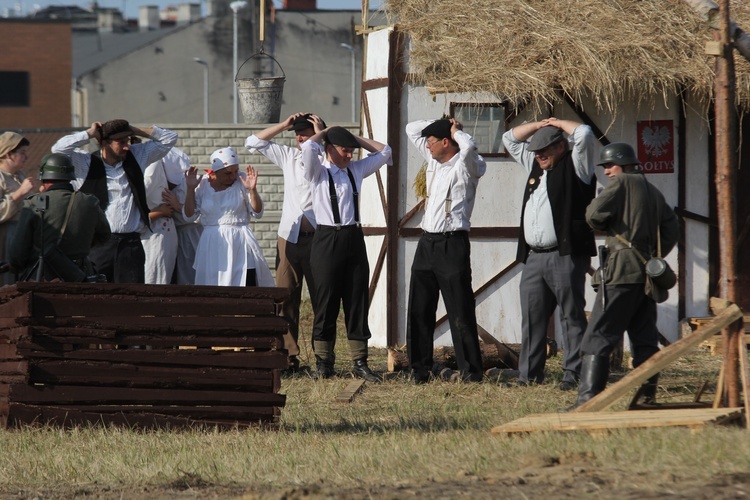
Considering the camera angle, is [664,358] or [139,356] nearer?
[664,358]

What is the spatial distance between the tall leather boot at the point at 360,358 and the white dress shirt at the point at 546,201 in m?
1.78

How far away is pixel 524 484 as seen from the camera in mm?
5527

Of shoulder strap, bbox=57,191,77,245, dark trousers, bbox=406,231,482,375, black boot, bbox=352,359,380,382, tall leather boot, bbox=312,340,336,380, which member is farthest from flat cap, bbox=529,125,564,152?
shoulder strap, bbox=57,191,77,245

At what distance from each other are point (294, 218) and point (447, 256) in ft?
5.07

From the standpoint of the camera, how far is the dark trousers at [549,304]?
9.38m

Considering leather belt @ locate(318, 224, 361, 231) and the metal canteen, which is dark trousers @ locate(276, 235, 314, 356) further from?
the metal canteen

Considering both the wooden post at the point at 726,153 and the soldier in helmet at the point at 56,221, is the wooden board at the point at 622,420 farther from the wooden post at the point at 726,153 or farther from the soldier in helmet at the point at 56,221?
the soldier in helmet at the point at 56,221

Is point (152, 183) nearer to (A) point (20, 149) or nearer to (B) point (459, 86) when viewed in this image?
(A) point (20, 149)

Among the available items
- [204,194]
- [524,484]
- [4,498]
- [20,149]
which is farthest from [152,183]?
[524,484]

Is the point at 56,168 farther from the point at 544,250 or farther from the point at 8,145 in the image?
the point at 544,250

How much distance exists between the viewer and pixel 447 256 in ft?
32.5

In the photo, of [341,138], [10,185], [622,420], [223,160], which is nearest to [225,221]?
[223,160]

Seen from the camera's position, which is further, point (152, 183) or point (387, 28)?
point (387, 28)

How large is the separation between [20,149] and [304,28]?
3726 cm
